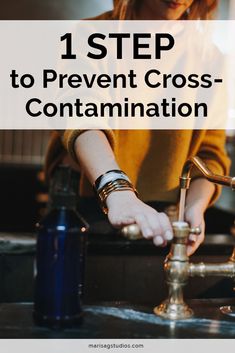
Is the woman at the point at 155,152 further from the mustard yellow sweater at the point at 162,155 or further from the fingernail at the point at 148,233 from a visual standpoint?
the fingernail at the point at 148,233

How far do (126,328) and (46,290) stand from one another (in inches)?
6.1

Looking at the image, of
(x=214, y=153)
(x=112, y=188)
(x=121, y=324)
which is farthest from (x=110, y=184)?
(x=214, y=153)

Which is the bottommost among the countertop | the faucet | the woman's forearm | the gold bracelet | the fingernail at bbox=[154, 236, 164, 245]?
the countertop

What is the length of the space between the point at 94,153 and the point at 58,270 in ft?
0.92

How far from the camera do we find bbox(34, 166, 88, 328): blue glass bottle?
0.87m

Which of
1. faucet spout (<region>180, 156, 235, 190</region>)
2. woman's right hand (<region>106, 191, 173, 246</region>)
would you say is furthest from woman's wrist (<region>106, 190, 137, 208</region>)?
faucet spout (<region>180, 156, 235, 190</region>)

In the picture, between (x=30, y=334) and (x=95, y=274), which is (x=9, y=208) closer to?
(x=95, y=274)

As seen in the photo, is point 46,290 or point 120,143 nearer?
point 46,290

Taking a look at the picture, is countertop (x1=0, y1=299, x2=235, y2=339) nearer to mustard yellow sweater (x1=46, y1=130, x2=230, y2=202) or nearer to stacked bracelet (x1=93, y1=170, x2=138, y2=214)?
stacked bracelet (x1=93, y1=170, x2=138, y2=214)

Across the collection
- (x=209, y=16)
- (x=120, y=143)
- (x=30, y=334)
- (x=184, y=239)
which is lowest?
(x=30, y=334)

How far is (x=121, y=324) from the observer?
2.95 ft

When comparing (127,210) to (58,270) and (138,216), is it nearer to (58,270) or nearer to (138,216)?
(138,216)

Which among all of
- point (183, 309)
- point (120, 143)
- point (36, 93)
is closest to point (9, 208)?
point (120, 143)

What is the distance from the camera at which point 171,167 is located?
1422 mm
